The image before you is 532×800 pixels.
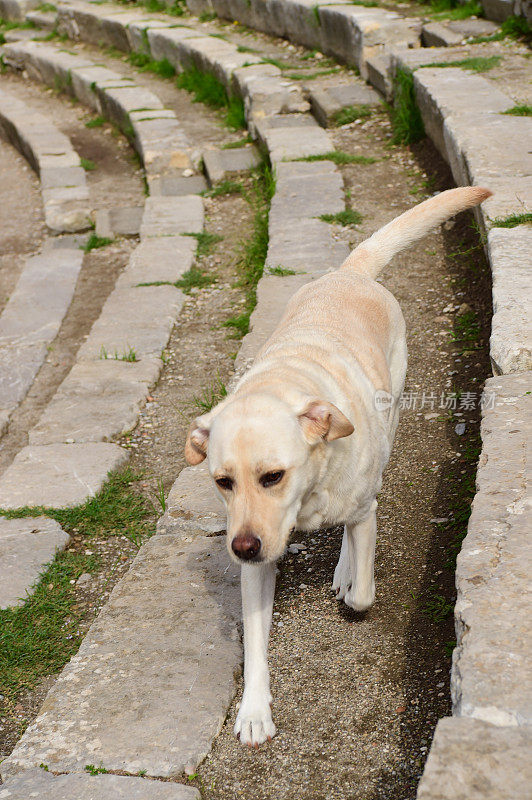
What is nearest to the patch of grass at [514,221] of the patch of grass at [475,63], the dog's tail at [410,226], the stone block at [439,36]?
the dog's tail at [410,226]

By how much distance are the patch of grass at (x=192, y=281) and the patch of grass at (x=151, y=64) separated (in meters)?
6.59

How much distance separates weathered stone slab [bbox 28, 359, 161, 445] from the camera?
16.6 feet

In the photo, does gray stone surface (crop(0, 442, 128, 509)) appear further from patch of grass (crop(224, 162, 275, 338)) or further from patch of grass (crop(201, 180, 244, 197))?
patch of grass (crop(201, 180, 244, 197))

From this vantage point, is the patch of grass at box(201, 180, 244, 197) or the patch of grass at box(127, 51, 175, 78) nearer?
the patch of grass at box(201, 180, 244, 197)

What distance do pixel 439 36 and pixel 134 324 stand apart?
4.86 meters

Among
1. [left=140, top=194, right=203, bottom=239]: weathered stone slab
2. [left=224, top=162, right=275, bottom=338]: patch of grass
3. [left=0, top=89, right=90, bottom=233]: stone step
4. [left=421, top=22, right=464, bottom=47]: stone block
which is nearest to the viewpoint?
[left=224, top=162, right=275, bottom=338]: patch of grass

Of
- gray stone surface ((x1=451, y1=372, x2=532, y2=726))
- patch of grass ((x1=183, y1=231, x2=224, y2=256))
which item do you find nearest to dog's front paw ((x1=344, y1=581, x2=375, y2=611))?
gray stone surface ((x1=451, y1=372, x2=532, y2=726))

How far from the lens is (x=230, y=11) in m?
13.2

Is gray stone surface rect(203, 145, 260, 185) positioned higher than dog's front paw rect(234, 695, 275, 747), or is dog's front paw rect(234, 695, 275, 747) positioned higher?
dog's front paw rect(234, 695, 275, 747)

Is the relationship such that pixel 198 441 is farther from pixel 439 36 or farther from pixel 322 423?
pixel 439 36

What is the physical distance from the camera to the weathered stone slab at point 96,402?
16.6 ft

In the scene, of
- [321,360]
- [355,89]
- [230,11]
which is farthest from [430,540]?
[230,11]

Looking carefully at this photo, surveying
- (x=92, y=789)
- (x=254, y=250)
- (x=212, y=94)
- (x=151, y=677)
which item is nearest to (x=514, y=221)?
(x=254, y=250)

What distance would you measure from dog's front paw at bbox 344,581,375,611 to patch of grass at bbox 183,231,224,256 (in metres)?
4.54
